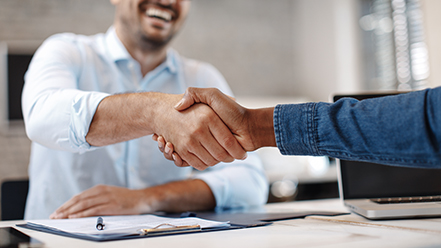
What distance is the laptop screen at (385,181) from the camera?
40.3 inches

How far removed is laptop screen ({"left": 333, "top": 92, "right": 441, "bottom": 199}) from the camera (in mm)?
1024

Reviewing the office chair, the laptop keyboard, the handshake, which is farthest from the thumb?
the office chair

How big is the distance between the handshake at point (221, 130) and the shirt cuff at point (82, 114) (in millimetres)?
188

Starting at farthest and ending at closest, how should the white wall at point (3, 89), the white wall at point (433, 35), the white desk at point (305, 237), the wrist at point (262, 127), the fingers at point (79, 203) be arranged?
1. the white wall at point (3, 89)
2. the white wall at point (433, 35)
3. the fingers at point (79, 203)
4. the wrist at point (262, 127)
5. the white desk at point (305, 237)

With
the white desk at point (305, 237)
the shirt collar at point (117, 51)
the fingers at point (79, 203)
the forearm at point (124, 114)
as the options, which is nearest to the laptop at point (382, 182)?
the white desk at point (305, 237)

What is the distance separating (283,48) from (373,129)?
3659 millimetres

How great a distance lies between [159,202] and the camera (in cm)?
107

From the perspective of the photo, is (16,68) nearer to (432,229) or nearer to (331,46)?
(331,46)

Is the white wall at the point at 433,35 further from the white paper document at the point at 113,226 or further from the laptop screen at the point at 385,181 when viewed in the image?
the white paper document at the point at 113,226

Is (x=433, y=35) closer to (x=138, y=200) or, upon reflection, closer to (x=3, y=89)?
(x=138, y=200)

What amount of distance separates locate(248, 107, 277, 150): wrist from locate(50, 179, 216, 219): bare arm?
332 mm

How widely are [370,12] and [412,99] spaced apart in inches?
128

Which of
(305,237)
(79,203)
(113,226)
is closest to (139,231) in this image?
(113,226)

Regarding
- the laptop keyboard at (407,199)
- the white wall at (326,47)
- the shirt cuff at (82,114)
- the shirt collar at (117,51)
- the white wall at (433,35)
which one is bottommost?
the laptop keyboard at (407,199)
